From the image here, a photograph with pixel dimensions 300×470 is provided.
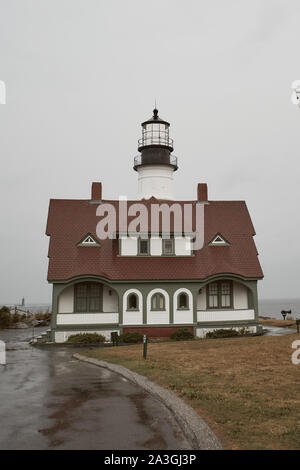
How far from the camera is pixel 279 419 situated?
926 cm

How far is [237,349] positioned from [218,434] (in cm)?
1221

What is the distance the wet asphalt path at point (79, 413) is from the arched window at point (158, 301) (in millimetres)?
11891

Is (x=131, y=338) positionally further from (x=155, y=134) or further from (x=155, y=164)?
(x=155, y=134)

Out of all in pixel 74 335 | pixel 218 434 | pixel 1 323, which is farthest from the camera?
pixel 1 323

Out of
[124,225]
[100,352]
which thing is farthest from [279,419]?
[124,225]

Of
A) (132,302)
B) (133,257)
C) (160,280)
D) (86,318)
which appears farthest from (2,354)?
(133,257)

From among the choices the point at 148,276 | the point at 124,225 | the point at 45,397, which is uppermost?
the point at 124,225

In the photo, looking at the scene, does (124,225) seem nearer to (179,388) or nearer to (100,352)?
(100,352)

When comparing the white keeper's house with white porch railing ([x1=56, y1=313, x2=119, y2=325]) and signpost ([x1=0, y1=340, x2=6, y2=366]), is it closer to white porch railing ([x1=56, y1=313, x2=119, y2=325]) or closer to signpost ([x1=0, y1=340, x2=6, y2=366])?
white porch railing ([x1=56, y1=313, x2=119, y2=325])

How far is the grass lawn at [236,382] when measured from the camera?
848 centimetres

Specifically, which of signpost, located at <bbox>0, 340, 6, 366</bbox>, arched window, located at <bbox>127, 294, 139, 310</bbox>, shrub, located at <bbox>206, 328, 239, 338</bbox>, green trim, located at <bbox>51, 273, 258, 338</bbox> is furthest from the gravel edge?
shrub, located at <bbox>206, 328, 239, 338</bbox>

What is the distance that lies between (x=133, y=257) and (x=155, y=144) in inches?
440

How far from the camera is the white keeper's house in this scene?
28047 mm

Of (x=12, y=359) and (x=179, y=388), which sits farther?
(x=12, y=359)
